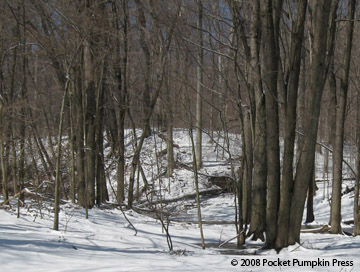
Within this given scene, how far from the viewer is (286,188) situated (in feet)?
23.9

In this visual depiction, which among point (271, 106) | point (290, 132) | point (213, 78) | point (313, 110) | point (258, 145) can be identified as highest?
point (213, 78)

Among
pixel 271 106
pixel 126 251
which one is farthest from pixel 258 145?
pixel 126 251

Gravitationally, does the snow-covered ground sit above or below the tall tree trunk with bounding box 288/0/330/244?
below

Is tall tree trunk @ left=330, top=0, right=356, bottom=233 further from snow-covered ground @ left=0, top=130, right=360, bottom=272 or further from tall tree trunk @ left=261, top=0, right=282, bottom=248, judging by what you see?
tall tree trunk @ left=261, top=0, right=282, bottom=248

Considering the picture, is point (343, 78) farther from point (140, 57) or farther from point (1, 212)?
point (1, 212)

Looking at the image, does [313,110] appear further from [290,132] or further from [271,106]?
[271,106]

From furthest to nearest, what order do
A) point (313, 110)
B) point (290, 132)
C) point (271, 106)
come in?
point (271, 106) < point (290, 132) < point (313, 110)

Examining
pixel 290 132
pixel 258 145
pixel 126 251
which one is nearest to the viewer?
pixel 126 251

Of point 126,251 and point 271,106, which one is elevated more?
point 271,106

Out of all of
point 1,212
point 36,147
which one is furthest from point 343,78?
point 36,147

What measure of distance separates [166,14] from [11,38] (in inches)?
188

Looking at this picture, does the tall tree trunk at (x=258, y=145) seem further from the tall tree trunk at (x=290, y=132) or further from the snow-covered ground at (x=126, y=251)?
the tall tree trunk at (x=290, y=132)

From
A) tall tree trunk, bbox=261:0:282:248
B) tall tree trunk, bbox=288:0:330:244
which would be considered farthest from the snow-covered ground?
tall tree trunk, bbox=261:0:282:248

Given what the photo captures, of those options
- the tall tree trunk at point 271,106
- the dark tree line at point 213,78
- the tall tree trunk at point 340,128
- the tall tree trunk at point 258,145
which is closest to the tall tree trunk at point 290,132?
the dark tree line at point 213,78
